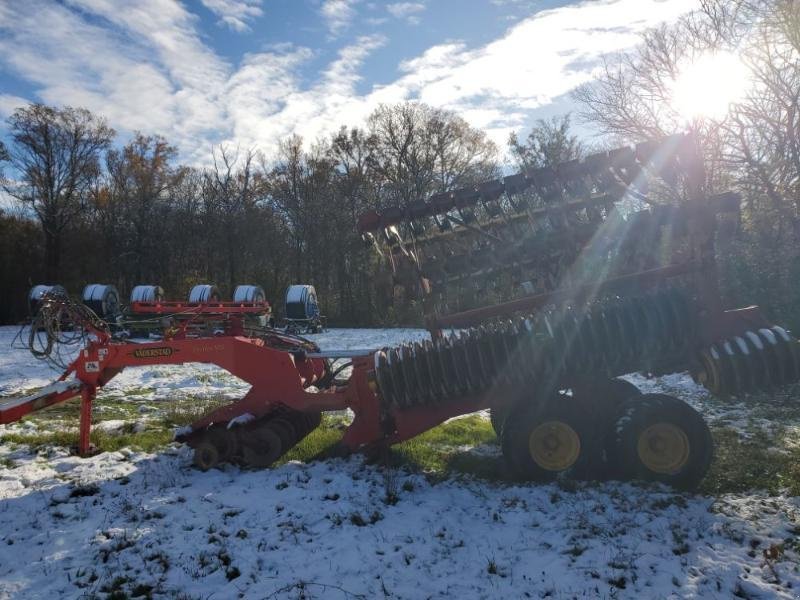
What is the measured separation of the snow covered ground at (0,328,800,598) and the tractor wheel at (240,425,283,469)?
0.18 m

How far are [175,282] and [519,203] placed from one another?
36.7 meters

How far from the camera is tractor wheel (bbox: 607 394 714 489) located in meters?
5.66

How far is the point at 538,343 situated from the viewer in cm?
593

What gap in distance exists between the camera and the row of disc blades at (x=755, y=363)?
5.60 metres

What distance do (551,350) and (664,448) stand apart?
1.53m

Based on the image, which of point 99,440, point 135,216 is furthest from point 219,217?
point 99,440

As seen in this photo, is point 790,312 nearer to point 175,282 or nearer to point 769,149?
point 769,149

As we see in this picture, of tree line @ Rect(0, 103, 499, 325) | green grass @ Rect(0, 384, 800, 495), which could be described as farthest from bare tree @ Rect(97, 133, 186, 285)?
green grass @ Rect(0, 384, 800, 495)

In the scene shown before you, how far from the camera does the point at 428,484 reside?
621cm

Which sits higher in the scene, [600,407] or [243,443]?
[600,407]

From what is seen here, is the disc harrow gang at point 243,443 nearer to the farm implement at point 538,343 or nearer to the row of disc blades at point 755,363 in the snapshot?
the farm implement at point 538,343

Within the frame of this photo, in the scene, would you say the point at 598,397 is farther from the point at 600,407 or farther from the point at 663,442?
the point at 663,442

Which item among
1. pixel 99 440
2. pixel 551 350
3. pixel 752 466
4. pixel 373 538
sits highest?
→ pixel 551 350

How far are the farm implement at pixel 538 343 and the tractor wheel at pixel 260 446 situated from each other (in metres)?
0.02
